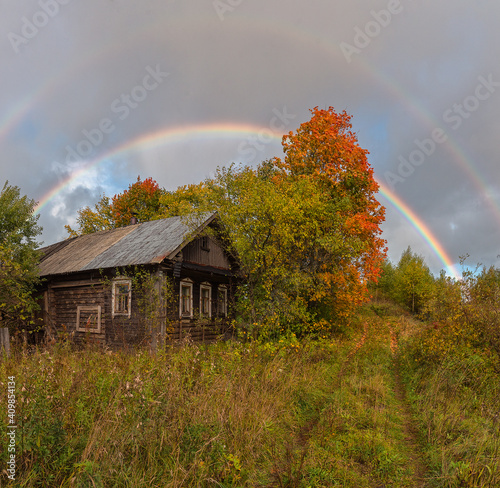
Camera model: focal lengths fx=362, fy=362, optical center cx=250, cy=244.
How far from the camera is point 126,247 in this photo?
645 inches

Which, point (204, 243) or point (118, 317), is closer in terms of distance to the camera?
point (118, 317)

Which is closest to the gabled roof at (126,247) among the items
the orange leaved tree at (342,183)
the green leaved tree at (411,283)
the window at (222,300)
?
the window at (222,300)

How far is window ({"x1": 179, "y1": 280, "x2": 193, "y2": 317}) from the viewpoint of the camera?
15.3 metres

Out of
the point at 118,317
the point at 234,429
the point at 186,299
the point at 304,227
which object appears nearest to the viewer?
the point at 234,429

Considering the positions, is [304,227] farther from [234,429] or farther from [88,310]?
[88,310]

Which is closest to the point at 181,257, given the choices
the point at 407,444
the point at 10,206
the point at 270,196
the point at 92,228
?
the point at 270,196

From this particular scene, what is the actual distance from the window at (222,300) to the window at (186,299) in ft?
7.29

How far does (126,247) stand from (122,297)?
100 inches

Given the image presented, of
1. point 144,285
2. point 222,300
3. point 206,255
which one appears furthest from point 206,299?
point 144,285

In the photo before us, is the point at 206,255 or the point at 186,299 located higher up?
the point at 206,255

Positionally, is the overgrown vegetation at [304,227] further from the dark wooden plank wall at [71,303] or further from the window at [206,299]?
the dark wooden plank wall at [71,303]

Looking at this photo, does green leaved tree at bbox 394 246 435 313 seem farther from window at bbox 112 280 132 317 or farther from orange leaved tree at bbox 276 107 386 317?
window at bbox 112 280 132 317

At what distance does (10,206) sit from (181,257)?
26.3 feet

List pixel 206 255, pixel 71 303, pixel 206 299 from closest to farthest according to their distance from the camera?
pixel 71 303 < pixel 206 255 < pixel 206 299
